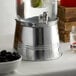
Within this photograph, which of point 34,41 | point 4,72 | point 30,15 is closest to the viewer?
point 4,72

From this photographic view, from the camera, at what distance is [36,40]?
79cm

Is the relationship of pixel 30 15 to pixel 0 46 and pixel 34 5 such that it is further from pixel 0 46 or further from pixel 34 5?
pixel 0 46

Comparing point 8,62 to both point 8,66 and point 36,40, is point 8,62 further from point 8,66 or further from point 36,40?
point 36,40

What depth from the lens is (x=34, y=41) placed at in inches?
31.1

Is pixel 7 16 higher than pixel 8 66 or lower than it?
higher

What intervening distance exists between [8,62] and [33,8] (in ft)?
1.02

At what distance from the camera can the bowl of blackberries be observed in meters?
0.65

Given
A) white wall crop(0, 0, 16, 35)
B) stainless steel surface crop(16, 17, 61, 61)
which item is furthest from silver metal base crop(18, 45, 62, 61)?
white wall crop(0, 0, 16, 35)

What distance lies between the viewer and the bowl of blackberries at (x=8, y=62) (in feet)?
2.14

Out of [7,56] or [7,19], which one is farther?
[7,19]

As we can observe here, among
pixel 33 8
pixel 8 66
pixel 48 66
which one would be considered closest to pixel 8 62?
pixel 8 66

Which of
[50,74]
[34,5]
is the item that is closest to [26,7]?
[34,5]

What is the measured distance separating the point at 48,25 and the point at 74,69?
0.51ft

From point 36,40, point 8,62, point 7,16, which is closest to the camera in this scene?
point 8,62
